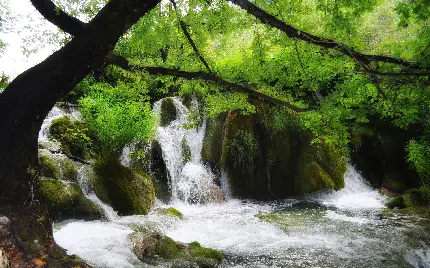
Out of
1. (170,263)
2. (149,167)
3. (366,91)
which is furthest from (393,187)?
(170,263)

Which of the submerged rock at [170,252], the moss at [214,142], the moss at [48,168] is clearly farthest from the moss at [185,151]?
the submerged rock at [170,252]

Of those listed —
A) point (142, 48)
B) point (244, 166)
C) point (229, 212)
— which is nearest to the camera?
point (142, 48)

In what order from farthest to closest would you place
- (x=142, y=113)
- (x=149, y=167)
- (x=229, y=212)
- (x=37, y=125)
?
(x=149, y=167)
(x=229, y=212)
(x=142, y=113)
(x=37, y=125)

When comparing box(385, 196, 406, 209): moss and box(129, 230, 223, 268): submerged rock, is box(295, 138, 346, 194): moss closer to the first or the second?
box(385, 196, 406, 209): moss

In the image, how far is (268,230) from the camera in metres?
9.07

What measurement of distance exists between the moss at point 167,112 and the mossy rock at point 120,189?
5.39m

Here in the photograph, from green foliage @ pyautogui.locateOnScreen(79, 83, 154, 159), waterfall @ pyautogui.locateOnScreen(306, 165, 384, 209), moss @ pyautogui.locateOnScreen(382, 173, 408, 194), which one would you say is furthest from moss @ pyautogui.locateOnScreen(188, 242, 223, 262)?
moss @ pyautogui.locateOnScreen(382, 173, 408, 194)

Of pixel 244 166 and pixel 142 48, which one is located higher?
pixel 142 48

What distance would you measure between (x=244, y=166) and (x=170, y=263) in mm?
8052

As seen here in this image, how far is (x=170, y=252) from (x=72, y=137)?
19.1 ft

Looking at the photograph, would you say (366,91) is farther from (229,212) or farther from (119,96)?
(119,96)

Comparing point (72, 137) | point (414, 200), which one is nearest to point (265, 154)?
point (414, 200)

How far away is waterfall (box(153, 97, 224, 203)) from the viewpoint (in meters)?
13.1

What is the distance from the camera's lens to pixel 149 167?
43.0ft
